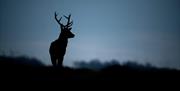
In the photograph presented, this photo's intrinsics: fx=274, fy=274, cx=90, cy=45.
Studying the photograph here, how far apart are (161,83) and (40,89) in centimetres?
238

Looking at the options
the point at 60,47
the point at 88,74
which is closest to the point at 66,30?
the point at 60,47

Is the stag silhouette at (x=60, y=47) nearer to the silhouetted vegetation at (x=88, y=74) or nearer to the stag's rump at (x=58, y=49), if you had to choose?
the stag's rump at (x=58, y=49)

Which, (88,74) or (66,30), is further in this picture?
(66,30)

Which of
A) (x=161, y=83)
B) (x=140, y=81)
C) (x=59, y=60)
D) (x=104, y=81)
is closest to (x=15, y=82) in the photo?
(x=104, y=81)

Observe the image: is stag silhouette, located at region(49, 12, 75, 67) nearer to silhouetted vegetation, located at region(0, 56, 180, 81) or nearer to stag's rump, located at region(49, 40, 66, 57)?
stag's rump, located at region(49, 40, 66, 57)

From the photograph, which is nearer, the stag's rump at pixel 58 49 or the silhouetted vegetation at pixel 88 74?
the silhouetted vegetation at pixel 88 74

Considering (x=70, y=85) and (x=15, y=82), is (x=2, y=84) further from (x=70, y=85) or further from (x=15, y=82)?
(x=70, y=85)

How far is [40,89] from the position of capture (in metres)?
5.11

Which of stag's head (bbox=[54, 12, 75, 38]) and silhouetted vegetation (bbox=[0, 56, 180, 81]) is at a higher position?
stag's head (bbox=[54, 12, 75, 38])

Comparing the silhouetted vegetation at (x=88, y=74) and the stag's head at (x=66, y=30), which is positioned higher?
the stag's head at (x=66, y=30)

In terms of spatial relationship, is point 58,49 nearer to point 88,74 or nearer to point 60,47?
point 60,47

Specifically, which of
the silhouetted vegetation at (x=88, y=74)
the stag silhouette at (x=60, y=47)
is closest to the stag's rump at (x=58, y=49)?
the stag silhouette at (x=60, y=47)

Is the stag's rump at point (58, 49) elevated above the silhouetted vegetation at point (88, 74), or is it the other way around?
the stag's rump at point (58, 49)

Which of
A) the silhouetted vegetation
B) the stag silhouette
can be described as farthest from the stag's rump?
the silhouetted vegetation
